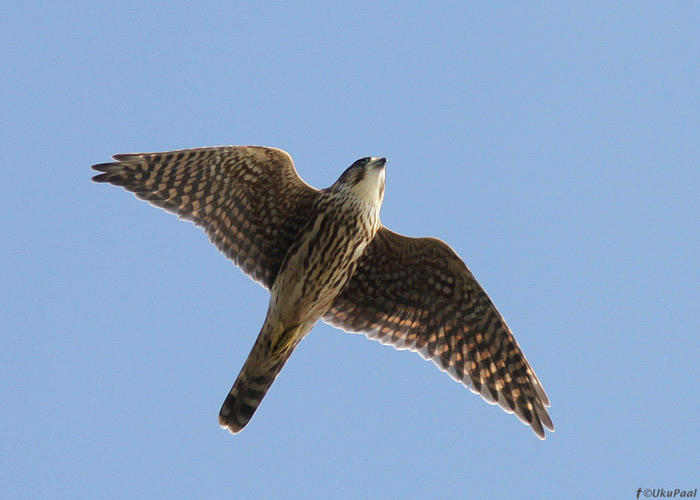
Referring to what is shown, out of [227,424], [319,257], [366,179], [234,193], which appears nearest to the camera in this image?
[366,179]

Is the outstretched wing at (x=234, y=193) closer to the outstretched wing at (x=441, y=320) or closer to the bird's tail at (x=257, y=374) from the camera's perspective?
the bird's tail at (x=257, y=374)

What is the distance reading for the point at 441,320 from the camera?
927 cm

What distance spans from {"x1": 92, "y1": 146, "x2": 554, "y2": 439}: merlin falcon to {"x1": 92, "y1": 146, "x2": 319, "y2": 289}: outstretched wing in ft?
0.03

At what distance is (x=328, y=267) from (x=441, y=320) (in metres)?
1.53

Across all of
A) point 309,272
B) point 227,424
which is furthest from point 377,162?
point 227,424

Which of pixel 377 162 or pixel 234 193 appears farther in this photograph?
pixel 234 193

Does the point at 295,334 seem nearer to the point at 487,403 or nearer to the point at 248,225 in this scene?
the point at 248,225

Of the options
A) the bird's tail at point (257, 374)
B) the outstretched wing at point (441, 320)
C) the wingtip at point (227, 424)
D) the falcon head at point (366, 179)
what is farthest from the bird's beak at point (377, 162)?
the wingtip at point (227, 424)

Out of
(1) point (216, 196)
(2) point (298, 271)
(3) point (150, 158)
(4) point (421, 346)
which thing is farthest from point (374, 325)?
(3) point (150, 158)

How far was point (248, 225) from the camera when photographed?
898 cm

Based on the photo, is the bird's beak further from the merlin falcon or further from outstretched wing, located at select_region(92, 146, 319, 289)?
outstretched wing, located at select_region(92, 146, 319, 289)

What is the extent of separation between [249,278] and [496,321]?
8.82ft

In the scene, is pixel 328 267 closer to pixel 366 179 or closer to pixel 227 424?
pixel 366 179

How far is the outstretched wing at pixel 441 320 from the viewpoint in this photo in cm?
903
